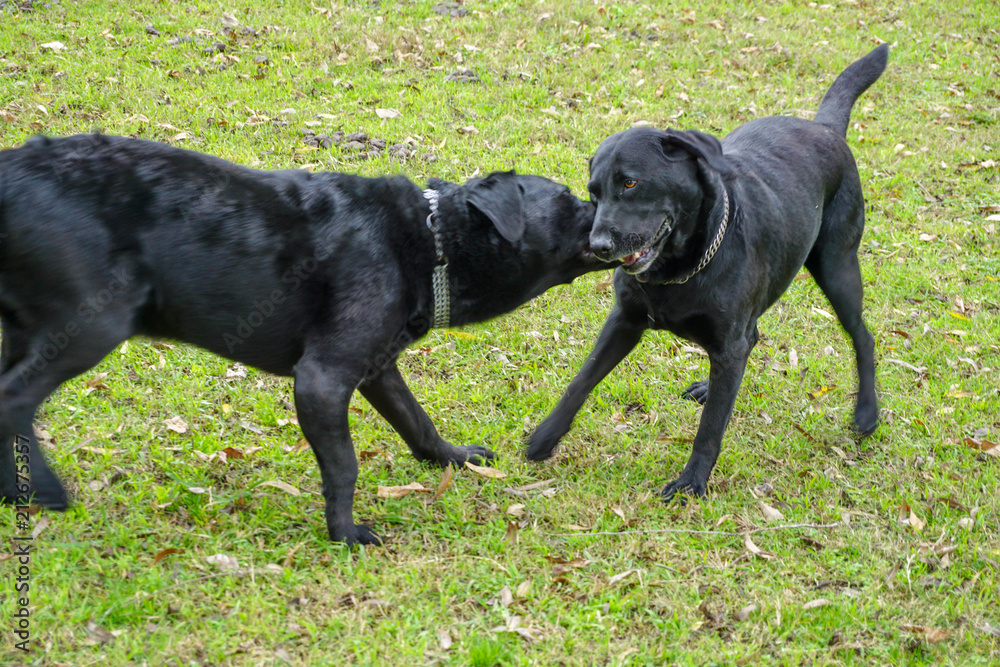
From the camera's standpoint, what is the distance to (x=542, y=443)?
4.25 meters

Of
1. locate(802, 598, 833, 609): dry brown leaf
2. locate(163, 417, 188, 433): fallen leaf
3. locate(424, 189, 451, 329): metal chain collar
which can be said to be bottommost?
locate(802, 598, 833, 609): dry brown leaf

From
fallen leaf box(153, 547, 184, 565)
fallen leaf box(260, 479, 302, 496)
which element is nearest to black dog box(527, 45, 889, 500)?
fallen leaf box(260, 479, 302, 496)

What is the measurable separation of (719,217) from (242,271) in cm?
203

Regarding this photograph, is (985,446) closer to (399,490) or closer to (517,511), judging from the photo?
(517,511)

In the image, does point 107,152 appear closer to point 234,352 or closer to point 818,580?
point 234,352

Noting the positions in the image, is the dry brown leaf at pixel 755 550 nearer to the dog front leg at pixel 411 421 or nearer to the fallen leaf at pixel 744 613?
the fallen leaf at pixel 744 613

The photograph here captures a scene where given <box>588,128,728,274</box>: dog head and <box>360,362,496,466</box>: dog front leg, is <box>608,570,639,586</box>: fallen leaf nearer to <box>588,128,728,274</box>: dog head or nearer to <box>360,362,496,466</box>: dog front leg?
<box>360,362,496,466</box>: dog front leg

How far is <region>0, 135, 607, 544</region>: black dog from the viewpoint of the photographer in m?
3.06

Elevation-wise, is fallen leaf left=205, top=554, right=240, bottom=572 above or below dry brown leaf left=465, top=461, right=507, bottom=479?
above

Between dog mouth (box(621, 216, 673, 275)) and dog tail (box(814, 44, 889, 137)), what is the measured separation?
173cm

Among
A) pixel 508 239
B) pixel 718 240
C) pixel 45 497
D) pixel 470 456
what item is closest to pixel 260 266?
pixel 508 239

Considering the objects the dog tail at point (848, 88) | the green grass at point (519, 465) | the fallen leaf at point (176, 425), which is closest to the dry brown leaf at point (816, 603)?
the green grass at point (519, 465)

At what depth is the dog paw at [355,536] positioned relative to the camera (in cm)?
352

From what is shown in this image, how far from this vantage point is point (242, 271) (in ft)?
11.0
